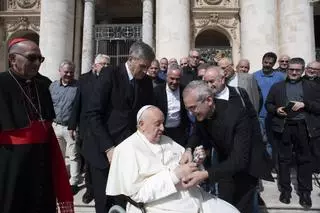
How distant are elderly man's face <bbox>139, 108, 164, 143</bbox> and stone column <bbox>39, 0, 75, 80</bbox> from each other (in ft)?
31.9

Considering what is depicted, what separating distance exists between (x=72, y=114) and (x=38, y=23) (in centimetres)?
1023

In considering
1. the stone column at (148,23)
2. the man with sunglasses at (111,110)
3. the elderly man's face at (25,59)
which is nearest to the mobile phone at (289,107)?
the man with sunglasses at (111,110)

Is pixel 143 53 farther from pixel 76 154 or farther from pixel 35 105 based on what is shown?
pixel 76 154

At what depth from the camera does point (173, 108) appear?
4.89m

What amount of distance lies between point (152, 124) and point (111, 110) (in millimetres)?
680

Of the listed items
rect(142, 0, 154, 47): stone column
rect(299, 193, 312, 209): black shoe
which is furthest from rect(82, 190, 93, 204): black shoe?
rect(142, 0, 154, 47): stone column

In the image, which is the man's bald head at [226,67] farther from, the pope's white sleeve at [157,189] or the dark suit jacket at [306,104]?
the pope's white sleeve at [157,189]

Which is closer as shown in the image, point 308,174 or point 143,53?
point 143,53

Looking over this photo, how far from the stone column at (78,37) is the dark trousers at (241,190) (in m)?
11.8

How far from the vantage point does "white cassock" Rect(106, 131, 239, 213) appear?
272 centimetres

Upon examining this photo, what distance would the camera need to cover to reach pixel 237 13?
44.7 ft

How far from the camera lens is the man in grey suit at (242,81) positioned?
540 centimetres

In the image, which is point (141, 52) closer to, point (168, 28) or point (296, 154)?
point (296, 154)

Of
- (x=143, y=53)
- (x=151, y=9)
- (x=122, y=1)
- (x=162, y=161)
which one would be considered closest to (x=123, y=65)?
(x=143, y=53)
